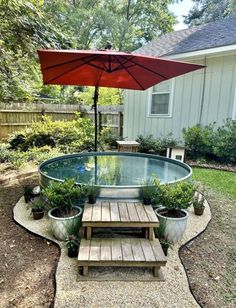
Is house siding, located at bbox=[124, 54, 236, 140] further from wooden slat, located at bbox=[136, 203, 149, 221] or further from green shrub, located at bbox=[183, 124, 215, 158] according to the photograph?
wooden slat, located at bbox=[136, 203, 149, 221]

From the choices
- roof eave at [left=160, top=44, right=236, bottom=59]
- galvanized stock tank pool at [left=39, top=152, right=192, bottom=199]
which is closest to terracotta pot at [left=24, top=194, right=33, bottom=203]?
galvanized stock tank pool at [left=39, top=152, right=192, bottom=199]

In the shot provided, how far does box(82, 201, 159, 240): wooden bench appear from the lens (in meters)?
2.93

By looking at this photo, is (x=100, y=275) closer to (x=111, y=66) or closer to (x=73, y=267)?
(x=73, y=267)

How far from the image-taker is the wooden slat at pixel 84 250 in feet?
8.32

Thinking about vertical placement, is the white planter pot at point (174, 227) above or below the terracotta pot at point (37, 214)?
above

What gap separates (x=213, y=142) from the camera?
723 cm

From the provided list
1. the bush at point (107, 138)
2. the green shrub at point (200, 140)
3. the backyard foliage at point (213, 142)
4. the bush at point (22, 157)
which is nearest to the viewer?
the bush at point (22, 157)

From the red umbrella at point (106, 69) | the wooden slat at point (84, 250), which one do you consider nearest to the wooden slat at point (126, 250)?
the wooden slat at point (84, 250)

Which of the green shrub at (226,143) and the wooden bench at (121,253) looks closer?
the wooden bench at (121,253)

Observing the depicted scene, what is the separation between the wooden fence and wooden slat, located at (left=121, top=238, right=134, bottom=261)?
8877 millimetres

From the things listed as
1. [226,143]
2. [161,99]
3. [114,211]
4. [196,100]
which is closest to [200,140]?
[226,143]

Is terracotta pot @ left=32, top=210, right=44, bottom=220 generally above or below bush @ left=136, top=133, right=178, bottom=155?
below

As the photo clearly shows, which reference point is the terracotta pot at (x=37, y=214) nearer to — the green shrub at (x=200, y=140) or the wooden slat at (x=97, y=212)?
the wooden slat at (x=97, y=212)

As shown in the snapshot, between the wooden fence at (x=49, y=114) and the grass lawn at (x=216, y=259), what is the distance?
25.9 feet
